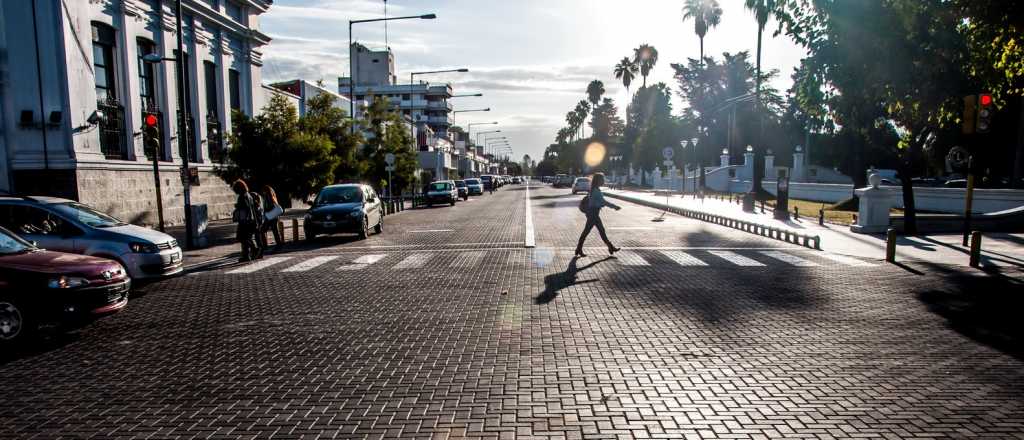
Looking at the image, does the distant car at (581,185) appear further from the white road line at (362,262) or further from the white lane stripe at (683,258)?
the white road line at (362,262)

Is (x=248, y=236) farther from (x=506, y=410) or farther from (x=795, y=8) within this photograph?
(x=795, y=8)

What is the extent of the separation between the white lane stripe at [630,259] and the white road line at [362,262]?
5.17 m

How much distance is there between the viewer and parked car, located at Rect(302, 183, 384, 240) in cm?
1788

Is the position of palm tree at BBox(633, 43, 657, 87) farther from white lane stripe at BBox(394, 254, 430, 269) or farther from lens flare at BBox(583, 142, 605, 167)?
white lane stripe at BBox(394, 254, 430, 269)

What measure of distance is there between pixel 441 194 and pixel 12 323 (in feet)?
109

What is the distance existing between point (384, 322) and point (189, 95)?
23755 millimetres

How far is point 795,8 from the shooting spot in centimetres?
1669

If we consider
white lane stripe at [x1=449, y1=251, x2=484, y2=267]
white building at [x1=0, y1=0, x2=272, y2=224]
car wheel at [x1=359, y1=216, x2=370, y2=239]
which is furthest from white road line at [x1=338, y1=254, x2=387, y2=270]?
white building at [x1=0, y1=0, x2=272, y2=224]

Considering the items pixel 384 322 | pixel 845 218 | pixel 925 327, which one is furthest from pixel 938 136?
pixel 384 322

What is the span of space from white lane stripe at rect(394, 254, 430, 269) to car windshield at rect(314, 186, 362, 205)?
5702 mm

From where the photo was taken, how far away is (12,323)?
6402 millimetres

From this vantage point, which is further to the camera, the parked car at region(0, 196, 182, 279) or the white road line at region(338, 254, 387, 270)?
the white road line at region(338, 254, 387, 270)

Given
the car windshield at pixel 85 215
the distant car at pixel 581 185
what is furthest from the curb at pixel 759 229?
the distant car at pixel 581 185

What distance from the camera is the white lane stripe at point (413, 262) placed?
12477mm
